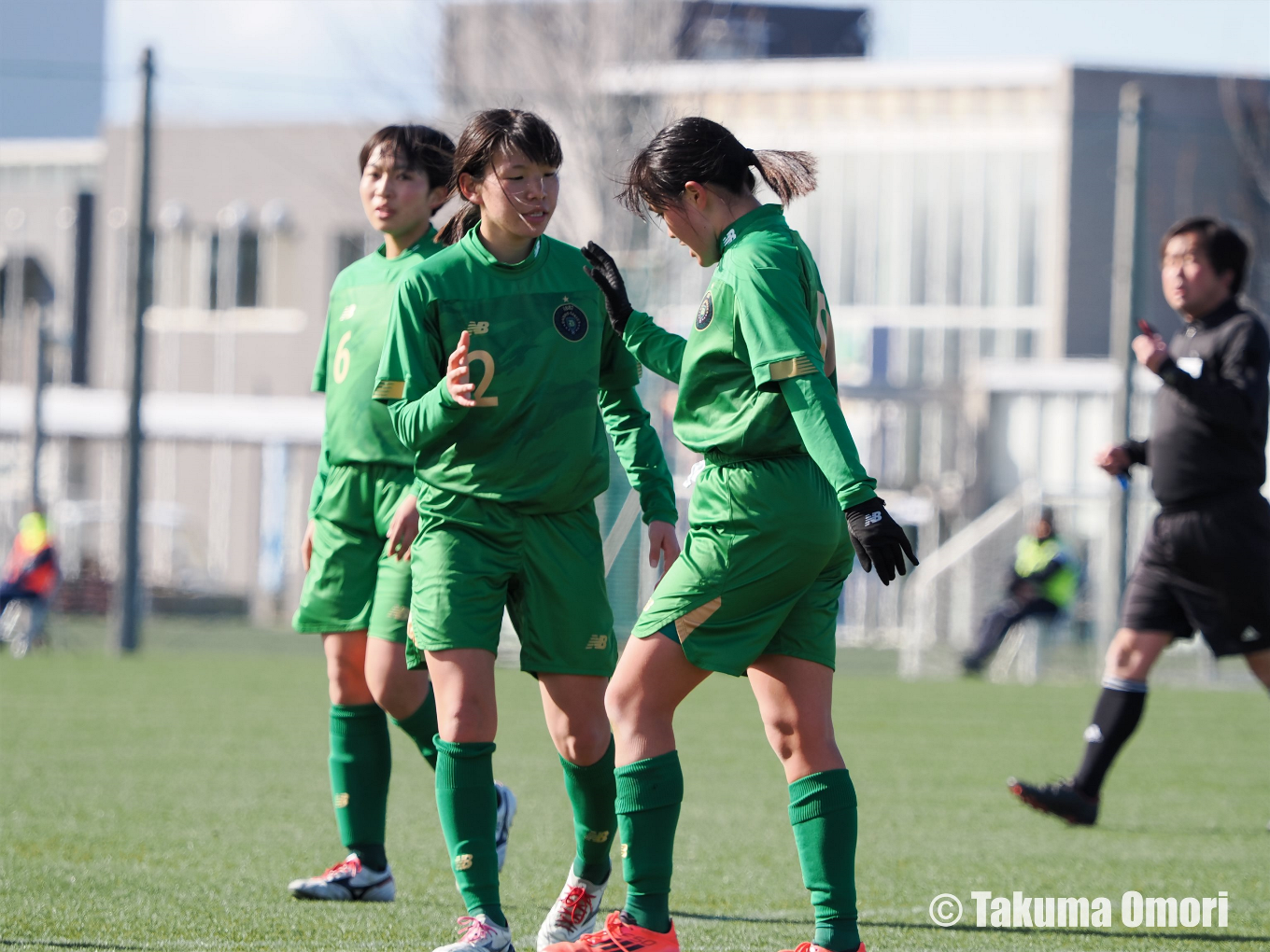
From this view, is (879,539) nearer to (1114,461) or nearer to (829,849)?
(829,849)

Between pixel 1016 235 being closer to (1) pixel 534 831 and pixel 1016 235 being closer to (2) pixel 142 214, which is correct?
(2) pixel 142 214

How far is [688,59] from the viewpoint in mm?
26891

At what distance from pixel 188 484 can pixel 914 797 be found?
950 inches

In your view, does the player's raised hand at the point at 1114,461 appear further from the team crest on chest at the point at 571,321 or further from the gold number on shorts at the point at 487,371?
the gold number on shorts at the point at 487,371

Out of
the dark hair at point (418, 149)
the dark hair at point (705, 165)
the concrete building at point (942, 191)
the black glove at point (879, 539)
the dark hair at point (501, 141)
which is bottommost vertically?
the black glove at point (879, 539)

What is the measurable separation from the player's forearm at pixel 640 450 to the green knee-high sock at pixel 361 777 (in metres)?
1.13

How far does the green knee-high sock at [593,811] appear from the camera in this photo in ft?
14.2

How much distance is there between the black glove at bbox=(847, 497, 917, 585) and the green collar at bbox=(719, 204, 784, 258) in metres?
0.73

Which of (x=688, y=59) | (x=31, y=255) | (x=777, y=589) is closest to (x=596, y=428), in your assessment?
(x=777, y=589)

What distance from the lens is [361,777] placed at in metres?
4.96

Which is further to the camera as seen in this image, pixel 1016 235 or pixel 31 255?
pixel 31 255

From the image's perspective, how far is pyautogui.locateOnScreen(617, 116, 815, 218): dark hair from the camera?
378cm

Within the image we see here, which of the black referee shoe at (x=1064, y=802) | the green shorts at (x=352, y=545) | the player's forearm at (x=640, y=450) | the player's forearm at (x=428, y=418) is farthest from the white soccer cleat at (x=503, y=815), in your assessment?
the black referee shoe at (x=1064, y=802)

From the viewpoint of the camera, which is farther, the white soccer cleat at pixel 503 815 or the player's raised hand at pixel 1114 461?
the player's raised hand at pixel 1114 461
